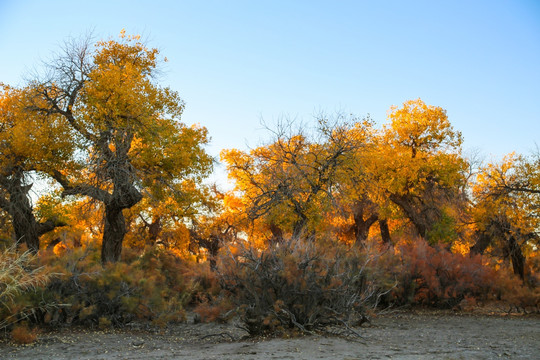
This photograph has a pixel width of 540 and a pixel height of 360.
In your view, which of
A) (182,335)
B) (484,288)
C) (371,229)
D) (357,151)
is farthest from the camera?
(371,229)

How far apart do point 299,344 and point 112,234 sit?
1121 centimetres

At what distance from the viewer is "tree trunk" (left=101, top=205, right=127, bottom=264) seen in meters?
17.7

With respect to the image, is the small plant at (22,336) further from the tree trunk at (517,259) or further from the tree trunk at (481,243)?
the tree trunk at (481,243)

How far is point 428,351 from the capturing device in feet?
26.9

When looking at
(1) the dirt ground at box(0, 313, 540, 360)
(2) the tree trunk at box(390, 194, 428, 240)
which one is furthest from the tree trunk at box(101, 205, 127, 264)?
(2) the tree trunk at box(390, 194, 428, 240)

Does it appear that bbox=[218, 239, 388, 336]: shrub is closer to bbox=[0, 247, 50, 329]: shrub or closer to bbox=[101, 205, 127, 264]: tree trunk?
bbox=[0, 247, 50, 329]: shrub

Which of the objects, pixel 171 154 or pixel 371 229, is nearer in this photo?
pixel 171 154

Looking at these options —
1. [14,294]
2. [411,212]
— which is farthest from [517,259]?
[14,294]

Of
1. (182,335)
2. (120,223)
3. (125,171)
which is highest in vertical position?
(125,171)

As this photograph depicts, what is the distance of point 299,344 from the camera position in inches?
333

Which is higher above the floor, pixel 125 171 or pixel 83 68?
pixel 83 68

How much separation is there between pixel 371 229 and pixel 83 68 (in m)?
22.5

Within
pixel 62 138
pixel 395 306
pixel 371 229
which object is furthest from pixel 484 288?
pixel 371 229

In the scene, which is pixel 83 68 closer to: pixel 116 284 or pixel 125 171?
pixel 125 171
